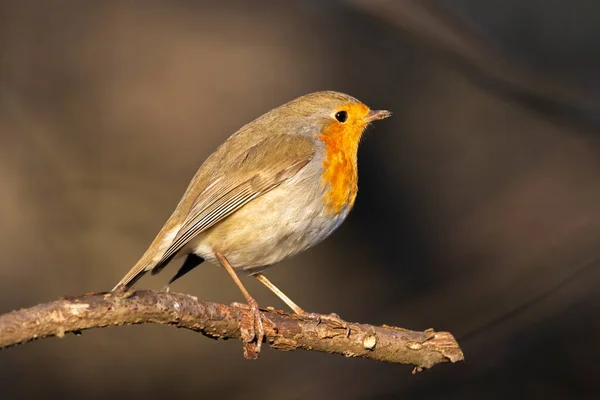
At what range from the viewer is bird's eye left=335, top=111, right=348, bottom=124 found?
13.9ft

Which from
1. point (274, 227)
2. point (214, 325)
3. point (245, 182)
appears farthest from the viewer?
point (245, 182)

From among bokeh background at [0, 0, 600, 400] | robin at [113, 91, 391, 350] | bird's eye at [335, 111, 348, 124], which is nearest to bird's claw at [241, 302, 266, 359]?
robin at [113, 91, 391, 350]

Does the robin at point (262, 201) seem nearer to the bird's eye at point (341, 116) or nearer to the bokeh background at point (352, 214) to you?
the bird's eye at point (341, 116)

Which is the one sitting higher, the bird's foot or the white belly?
the white belly

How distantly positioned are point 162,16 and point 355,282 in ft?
9.30

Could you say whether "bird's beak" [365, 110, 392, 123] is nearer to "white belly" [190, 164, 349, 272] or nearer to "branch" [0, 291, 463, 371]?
"white belly" [190, 164, 349, 272]

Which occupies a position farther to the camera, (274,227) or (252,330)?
(274,227)

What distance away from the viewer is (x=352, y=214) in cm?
657

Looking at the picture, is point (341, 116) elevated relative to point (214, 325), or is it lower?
elevated

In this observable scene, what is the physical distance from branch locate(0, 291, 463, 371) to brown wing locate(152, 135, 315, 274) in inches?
21.0

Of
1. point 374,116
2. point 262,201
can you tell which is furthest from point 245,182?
point 374,116

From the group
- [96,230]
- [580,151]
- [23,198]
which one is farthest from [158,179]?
[580,151]

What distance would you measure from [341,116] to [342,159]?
0.96 feet

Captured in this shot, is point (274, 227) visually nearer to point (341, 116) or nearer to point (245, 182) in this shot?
point (245, 182)
